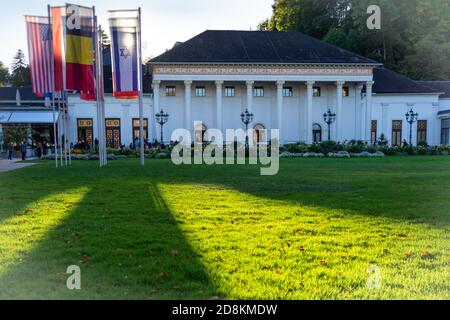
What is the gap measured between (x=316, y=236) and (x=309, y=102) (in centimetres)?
4555

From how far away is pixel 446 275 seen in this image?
4.79 meters

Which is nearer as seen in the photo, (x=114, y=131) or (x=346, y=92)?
(x=114, y=131)

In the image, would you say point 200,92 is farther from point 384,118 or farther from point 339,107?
point 384,118

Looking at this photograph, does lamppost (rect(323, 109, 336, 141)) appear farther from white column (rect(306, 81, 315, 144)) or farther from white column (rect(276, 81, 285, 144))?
white column (rect(276, 81, 285, 144))

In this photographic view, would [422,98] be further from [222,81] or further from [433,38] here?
[222,81]

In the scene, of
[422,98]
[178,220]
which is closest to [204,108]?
[422,98]

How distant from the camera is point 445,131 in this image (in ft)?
175

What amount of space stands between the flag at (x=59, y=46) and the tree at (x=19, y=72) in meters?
74.3

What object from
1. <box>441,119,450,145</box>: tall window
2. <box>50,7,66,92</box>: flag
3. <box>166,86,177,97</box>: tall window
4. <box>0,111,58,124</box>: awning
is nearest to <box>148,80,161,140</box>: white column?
<box>166,86,177,97</box>: tall window

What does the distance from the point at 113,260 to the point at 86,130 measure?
48.7 meters

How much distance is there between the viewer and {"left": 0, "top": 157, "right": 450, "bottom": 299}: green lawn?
439cm

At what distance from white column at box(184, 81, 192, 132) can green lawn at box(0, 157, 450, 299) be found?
38.3m

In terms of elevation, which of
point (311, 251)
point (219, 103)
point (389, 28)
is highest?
point (389, 28)

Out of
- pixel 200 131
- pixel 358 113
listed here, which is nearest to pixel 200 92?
pixel 200 131
